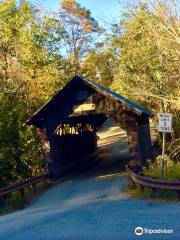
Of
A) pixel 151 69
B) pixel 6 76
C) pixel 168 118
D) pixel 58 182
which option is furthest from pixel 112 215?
pixel 6 76

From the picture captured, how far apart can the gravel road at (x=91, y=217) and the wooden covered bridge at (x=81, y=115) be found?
10.8ft

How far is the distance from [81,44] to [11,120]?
72.1 feet

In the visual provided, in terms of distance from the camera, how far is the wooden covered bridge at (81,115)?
2011 centimetres

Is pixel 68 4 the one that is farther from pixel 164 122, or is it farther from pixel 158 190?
pixel 158 190

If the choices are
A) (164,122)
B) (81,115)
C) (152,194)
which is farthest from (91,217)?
(81,115)

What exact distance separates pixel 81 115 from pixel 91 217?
10.8 m

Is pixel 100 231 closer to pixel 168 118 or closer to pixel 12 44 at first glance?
pixel 168 118

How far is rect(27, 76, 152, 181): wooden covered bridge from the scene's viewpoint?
20109 mm

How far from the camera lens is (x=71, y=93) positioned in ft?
69.8

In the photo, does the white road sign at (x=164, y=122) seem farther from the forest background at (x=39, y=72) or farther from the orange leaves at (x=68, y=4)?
the orange leaves at (x=68, y=4)

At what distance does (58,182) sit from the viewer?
2120 centimetres

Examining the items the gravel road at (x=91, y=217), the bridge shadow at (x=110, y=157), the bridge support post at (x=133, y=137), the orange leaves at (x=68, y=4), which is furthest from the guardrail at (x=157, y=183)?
the orange leaves at (x=68, y=4)

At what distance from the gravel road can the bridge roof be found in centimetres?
404

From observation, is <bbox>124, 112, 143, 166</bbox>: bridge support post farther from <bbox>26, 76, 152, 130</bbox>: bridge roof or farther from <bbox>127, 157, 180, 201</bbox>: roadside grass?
<bbox>127, 157, 180, 201</bbox>: roadside grass
